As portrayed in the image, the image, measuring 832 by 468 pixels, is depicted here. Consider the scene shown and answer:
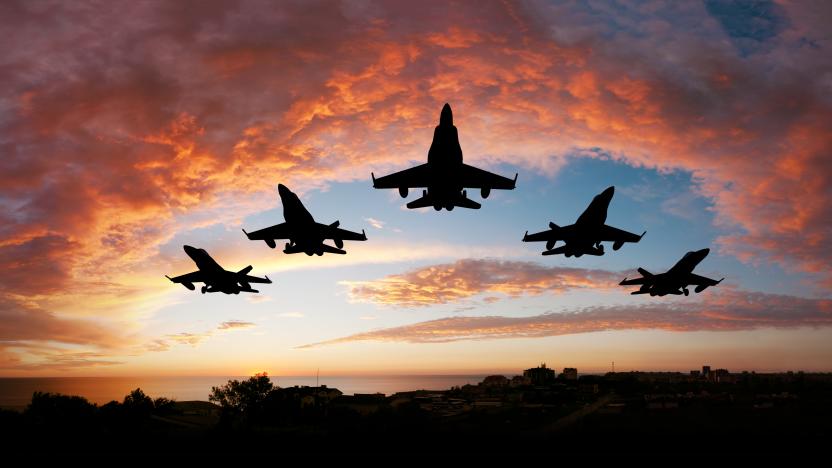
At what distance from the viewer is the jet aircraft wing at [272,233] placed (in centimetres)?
3866

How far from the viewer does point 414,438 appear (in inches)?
3871

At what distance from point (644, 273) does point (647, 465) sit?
3274 centimetres

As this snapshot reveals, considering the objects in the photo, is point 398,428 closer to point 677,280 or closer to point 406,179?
point 677,280

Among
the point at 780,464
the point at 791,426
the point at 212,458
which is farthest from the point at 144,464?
the point at 791,426

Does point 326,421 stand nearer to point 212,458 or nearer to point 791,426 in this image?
point 212,458

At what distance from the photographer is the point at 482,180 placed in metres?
34.2

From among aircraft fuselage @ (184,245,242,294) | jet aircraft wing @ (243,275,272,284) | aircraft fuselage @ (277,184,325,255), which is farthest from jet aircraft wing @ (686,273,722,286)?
aircraft fuselage @ (184,245,242,294)

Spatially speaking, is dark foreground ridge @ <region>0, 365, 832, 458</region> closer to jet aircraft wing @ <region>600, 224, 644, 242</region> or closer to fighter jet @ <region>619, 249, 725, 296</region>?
fighter jet @ <region>619, 249, 725, 296</region>

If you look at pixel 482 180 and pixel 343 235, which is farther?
pixel 343 235

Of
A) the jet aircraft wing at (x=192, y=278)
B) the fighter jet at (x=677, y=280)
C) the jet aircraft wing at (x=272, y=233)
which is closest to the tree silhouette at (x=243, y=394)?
the jet aircraft wing at (x=192, y=278)

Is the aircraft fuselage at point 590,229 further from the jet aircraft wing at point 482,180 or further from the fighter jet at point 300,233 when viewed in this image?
the fighter jet at point 300,233

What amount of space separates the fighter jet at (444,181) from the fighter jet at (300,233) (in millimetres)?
6392

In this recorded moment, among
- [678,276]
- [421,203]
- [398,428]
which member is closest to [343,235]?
[421,203]

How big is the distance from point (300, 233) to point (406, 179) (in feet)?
31.1
